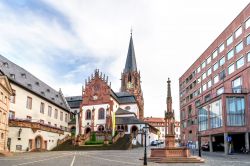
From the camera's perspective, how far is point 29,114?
55.8m

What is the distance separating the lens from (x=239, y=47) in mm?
51000

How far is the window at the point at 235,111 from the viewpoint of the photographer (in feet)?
157

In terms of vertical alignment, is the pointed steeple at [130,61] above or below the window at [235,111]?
above

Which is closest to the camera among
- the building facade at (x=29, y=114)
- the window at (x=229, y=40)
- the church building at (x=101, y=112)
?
the building facade at (x=29, y=114)

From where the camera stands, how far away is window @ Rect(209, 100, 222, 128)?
165 feet

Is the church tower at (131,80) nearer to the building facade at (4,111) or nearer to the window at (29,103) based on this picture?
the window at (29,103)

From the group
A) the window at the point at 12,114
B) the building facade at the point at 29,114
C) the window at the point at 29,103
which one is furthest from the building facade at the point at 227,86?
the window at the point at 29,103

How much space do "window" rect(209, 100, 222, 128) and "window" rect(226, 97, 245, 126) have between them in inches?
75.3

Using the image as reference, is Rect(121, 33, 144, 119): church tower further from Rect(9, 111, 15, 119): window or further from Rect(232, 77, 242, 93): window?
Rect(9, 111, 15, 119): window

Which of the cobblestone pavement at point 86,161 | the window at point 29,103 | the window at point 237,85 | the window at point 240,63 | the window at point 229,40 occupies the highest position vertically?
the window at point 229,40

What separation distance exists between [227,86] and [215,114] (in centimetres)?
754

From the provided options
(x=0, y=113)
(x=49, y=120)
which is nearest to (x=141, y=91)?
(x=49, y=120)

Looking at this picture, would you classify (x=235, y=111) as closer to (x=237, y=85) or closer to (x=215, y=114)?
(x=215, y=114)

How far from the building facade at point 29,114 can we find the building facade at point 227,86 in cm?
2718
